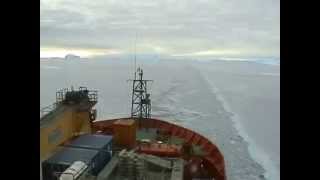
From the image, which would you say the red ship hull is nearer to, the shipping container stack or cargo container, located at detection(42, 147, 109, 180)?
the shipping container stack

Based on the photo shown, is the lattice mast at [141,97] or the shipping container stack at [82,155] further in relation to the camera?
the lattice mast at [141,97]

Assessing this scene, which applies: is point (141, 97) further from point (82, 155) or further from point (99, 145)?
point (82, 155)

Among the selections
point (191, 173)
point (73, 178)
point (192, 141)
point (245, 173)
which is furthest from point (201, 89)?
point (73, 178)

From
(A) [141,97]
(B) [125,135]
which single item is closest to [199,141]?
(A) [141,97]

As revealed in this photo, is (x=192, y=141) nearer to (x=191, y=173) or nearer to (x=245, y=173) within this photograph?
(x=191, y=173)

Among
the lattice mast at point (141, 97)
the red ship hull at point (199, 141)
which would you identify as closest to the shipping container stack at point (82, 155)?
the red ship hull at point (199, 141)

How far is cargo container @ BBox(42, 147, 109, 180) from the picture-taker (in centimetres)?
413

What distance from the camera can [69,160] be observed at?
4273 millimetres

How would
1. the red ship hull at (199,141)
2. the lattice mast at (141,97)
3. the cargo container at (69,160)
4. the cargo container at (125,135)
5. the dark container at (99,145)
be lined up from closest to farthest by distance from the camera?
the cargo container at (69,160)
the dark container at (99,145)
the cargo container at (125,135)
the red ship hull at (199,141)
the lattice mast at (141,97)

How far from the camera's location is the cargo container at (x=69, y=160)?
4129 millimetres

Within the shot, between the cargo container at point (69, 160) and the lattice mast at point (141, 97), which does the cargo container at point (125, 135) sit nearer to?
the cargo container at point (69, 160)

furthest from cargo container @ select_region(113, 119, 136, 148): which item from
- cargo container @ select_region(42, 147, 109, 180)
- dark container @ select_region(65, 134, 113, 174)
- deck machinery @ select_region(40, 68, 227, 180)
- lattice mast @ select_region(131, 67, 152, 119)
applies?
lattice mast @ select_region(131, 67, 152, 119)
